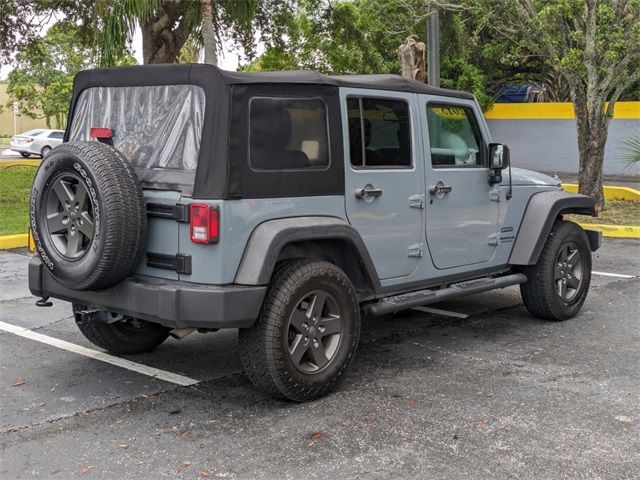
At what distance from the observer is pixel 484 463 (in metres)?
3.96

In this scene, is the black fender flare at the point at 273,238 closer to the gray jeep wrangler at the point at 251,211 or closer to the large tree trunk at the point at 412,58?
the gray jeep wrangler at the point at 251,211

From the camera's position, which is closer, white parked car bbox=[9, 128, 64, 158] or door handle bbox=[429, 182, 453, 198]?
door handle bbox=[429, 182, 453, 198]

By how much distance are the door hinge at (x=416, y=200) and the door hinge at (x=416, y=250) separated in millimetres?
272

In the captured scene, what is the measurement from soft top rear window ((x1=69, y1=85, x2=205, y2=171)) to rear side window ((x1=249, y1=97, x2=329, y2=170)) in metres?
0.33

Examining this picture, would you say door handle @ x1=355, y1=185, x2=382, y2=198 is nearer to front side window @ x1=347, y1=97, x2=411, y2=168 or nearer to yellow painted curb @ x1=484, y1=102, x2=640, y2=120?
front side window @ x1=347, y1=97, x2=411, y2=168

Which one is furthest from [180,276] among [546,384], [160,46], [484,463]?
[160,46]

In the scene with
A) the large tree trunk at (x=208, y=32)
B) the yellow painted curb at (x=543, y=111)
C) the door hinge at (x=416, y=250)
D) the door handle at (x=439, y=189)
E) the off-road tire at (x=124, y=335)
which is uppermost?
the large tree trunk at (x=208, y=32)

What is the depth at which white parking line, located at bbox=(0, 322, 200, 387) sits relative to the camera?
5332mm

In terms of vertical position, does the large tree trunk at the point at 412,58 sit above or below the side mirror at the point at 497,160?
above

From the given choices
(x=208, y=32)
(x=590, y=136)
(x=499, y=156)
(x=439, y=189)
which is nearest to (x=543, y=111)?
(x=590, y=136)

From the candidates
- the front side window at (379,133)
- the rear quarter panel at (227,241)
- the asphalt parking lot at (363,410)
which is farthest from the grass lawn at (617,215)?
the rear quarter panel at (227,241)

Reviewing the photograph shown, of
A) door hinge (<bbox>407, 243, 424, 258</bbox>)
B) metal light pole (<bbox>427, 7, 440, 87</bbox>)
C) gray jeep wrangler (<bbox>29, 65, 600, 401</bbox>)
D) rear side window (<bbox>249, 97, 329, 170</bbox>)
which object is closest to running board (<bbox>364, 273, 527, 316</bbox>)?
gray jeep wrangler (<bbox>29, 65, 600, 401</bbox>)

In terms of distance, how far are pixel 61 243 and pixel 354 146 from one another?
1.92m

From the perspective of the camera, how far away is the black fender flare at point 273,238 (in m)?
4.49
